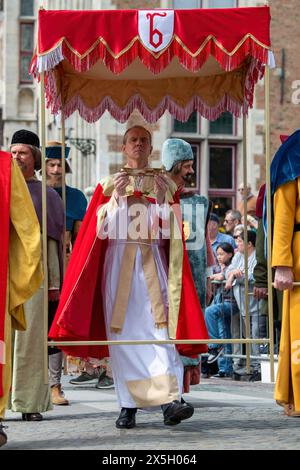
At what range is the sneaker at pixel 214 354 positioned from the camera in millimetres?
13531

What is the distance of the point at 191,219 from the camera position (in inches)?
372

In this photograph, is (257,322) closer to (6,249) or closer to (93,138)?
(6,249)

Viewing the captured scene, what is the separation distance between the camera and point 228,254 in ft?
45.8

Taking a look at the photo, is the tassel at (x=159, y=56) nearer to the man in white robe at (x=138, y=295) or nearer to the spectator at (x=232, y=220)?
the man in white robe at (x=138, y=295)

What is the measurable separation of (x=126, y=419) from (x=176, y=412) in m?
0.36

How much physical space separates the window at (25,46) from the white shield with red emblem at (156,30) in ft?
132

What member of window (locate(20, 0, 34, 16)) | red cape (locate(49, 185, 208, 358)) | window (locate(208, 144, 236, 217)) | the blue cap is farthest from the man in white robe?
window (locate(20, 0, 34, 16))

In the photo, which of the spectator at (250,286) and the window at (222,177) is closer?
the spectator at (250,286)

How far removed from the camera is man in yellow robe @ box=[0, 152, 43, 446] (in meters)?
7.05

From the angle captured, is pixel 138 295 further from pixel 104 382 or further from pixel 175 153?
pixel 104 382

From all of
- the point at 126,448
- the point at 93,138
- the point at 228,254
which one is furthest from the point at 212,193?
the point at 126,448

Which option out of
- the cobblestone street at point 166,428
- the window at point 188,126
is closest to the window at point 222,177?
the window at point 188,126

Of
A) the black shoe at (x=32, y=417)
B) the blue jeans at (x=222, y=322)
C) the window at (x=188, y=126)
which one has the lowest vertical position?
the black shoe at (x=32, y=417)
